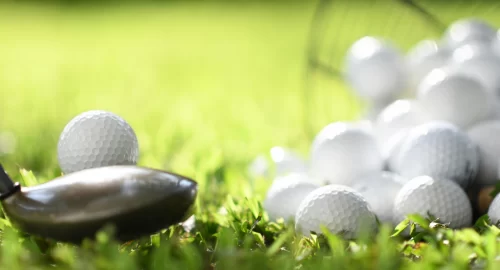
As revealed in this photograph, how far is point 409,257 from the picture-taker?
1.22 metres

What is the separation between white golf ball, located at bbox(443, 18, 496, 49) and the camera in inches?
89.8

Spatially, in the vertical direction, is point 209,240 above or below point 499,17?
below

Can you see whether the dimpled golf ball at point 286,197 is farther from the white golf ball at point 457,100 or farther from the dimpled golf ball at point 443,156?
the white golf ball at point 457,100

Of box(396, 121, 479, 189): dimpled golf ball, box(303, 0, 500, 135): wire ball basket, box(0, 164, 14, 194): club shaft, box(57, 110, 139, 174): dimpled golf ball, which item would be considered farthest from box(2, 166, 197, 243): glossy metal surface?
box(303, 0, 500, 135): wire ball basket

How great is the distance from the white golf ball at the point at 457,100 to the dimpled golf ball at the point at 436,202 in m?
0.36

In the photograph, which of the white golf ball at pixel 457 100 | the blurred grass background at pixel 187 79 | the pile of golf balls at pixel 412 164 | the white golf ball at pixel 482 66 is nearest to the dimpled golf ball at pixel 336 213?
the pile of golf balls at pixel 412 164

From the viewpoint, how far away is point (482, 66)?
1990mm

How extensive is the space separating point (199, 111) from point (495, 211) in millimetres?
1854

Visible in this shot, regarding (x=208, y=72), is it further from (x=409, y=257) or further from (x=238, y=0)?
(x=238, y=0)

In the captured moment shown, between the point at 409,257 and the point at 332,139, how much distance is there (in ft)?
1.64

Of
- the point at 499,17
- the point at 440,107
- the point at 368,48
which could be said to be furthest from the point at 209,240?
the point at 499,17

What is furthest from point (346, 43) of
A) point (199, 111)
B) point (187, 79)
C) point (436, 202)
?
point (436, 202)

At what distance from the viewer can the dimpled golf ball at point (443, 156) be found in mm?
1539

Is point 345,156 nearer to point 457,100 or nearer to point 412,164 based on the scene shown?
point 412,164
